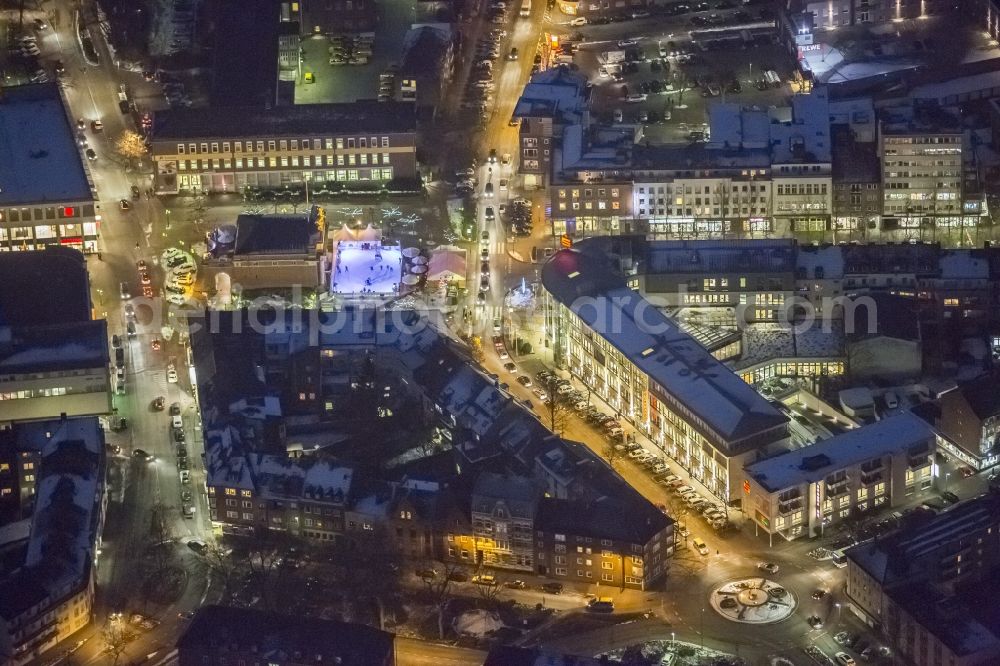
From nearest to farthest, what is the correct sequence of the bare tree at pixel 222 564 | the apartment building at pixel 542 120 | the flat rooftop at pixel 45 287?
the bare tree at pixel 222 564 → the flat rooftop at pixel 45 287 → the apartment building at pixel 542 120

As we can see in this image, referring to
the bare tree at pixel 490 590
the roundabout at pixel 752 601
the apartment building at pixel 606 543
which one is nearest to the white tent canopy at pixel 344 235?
the apartment building at pixel 606 543

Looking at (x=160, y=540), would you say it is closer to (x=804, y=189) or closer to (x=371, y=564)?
(x=371, y=564)

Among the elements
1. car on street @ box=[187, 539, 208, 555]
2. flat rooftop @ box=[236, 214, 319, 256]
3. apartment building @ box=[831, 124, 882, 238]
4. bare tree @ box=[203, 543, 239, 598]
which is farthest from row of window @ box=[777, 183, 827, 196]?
car on street @ box=[187, 539, 208, 555]

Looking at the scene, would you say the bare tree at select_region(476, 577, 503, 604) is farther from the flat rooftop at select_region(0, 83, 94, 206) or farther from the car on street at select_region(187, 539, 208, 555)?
the flat rooftop at select_region(0, 83, 94, 206)

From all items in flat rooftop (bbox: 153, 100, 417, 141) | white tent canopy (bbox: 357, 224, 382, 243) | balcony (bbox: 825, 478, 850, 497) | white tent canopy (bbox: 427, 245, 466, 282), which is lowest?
balcony (bbox: 825, 478, 850, 497)

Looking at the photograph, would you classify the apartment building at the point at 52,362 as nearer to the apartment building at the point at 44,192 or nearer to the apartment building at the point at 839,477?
the apartment building at the point at 44,192

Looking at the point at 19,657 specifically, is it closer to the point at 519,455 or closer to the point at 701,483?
the point at 519,455
